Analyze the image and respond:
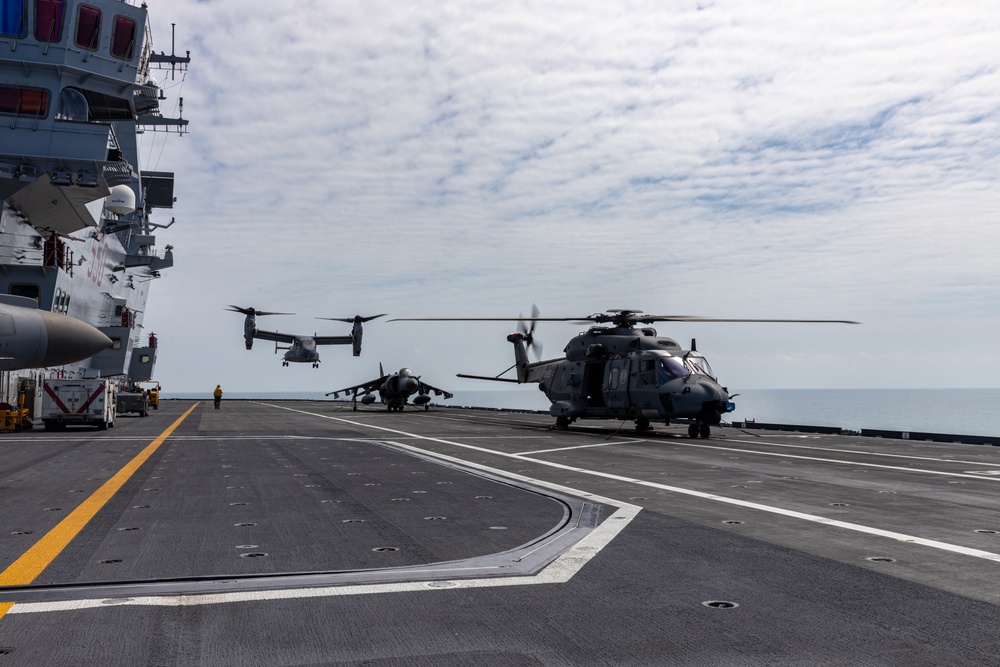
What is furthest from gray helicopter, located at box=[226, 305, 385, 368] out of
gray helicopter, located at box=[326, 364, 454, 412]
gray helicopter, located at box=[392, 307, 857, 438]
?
gray helicopter, located at box=[392, 307, 857, 438]

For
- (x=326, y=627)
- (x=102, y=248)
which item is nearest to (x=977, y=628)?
(x=326, y=627)

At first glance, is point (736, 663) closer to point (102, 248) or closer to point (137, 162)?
point (102, 248)

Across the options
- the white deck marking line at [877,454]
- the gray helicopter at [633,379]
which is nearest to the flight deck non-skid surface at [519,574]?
the white deck marking line at [877,454]

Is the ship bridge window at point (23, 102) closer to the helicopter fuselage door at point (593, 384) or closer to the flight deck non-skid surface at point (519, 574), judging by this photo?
the flight deck non-skid surface at point (519, 574)

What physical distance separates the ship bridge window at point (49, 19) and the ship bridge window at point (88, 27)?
87 centimetres

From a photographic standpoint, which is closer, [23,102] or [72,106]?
[23,102]

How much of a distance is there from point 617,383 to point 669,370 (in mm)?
2672

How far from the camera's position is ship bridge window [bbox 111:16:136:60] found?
44.7 meters

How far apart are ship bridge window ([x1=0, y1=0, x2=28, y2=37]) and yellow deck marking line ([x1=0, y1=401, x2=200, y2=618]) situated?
40.1 m

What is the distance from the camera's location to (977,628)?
517cm

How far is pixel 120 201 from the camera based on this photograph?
5841 cm

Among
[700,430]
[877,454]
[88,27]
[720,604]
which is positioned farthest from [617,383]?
[88,27]

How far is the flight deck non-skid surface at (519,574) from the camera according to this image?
4.82 meters

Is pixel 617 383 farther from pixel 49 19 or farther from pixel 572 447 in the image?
pixel 49 19
